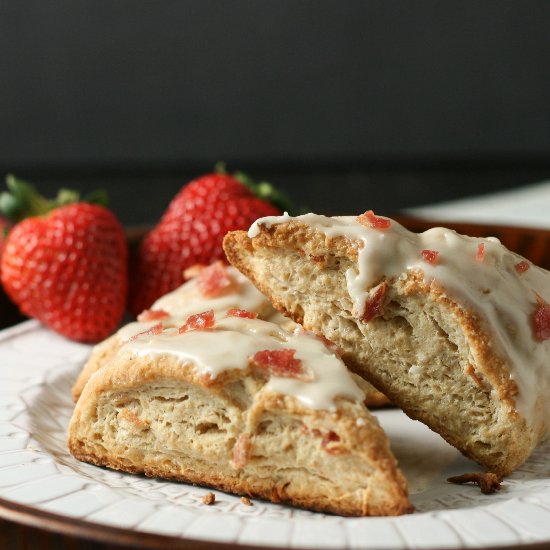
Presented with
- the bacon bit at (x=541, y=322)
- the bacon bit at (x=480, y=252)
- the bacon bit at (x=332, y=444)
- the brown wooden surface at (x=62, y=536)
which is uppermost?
the bacon bit at (x=480, y=252)

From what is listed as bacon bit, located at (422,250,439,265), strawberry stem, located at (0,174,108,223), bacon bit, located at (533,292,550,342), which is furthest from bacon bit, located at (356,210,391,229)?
strawberry stem, located at (0,174,108,223)

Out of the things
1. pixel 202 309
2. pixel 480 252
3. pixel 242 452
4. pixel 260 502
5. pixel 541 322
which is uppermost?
pixel 480 252

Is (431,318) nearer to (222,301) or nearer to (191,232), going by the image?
(222,301)

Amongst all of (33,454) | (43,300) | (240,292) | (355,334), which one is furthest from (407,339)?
(43,300)

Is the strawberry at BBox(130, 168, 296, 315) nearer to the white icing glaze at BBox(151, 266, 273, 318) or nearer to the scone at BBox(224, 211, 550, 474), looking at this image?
the white icing glaze at BBox(151, 266, 273, 318)

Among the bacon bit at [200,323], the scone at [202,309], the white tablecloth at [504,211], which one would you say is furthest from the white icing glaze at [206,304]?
the white tablecloth at [504,211]

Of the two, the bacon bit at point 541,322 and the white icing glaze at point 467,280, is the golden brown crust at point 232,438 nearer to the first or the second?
the white icing glaze at point 467,280

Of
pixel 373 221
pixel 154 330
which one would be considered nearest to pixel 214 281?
pixel 154 330

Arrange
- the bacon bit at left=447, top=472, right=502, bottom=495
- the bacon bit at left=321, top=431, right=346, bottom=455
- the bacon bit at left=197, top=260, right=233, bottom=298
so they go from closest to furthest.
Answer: the bacon bit at left=321, top=431, right=346, bottom=455 → the bacon bit at left=447, top=472, right=502, bottom=495 → the bacon bit at left=197, top=260, right=233, bottom=298
